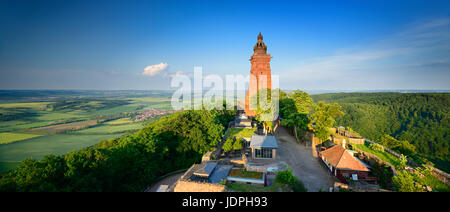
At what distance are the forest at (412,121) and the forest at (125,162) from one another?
188ft

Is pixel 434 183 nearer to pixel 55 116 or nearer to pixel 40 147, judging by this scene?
pixel 40 147

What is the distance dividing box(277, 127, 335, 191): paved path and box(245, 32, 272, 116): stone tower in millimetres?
18364

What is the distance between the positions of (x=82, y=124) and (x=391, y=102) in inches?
5663

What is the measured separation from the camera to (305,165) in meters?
20.5

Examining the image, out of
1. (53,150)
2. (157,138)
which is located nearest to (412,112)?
(157,138)

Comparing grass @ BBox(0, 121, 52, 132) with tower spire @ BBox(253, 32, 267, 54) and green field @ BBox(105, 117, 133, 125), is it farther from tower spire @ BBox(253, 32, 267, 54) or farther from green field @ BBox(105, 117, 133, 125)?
tower spire @ BBox(253, 32, 267, 54)

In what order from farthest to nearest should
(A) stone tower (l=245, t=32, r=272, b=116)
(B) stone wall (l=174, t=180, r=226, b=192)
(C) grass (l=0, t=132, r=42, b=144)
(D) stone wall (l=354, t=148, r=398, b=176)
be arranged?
(A) stone tower (l=245, t=32, r=272, b=116)
(C) grass (l=0, t=132, r=42, b=144)
(D) stone wall (l=354, t=148, r=398, b=176)
(B) stone wall (l=174, t=180, r=226, b=192)

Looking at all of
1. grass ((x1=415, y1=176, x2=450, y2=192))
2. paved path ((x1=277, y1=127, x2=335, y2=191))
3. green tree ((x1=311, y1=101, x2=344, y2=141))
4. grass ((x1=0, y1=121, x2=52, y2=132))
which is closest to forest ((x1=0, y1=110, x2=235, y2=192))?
paved path ((x1=277, y1=127, x2=335, y2=191))

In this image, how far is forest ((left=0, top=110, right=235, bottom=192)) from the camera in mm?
13891

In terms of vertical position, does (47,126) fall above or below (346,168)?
below

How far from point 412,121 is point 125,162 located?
9901cm

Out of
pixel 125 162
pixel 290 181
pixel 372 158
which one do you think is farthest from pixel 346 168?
pixel 125 162
